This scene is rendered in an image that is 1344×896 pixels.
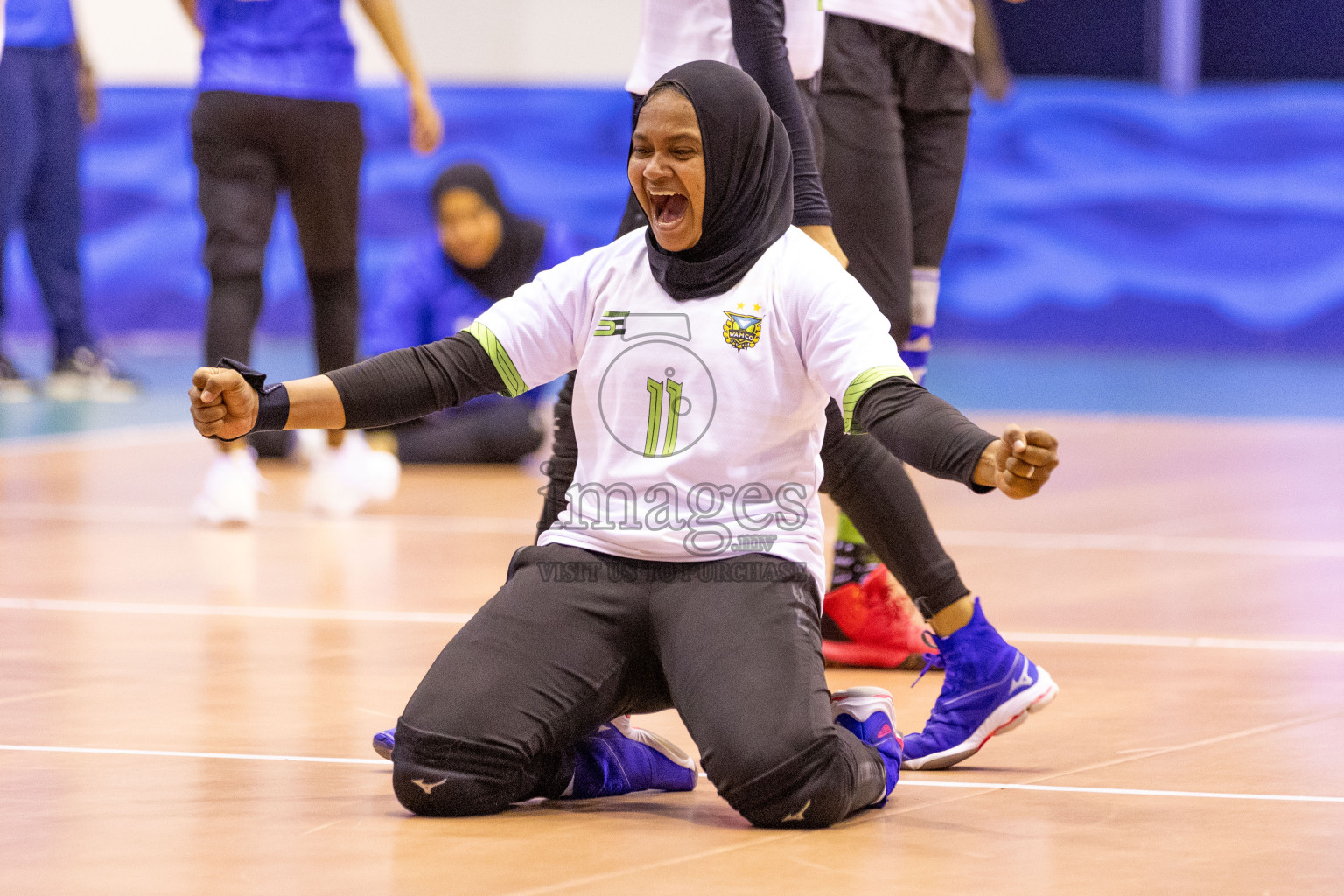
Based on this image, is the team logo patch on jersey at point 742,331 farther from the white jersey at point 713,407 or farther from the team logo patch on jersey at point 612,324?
the team logo patch on jersey at point 612,324

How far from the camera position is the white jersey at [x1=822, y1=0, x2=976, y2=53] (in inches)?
144

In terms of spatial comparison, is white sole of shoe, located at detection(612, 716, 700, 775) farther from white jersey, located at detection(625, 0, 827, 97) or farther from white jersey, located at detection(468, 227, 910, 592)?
white jersey, located at detection(625, 0, 827, 97)

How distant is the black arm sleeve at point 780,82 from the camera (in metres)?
2.98

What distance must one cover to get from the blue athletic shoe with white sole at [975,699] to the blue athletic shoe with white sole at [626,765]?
0.38 m

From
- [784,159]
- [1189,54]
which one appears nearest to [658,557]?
[784,159]

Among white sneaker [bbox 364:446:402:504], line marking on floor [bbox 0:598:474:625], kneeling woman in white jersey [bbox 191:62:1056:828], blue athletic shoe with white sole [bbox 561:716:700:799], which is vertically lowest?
line marking on floor [bbox 0:598:474:625]

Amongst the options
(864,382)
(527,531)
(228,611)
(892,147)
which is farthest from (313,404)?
(527,531)

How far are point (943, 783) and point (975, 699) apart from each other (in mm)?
148

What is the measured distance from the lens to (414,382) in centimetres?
267

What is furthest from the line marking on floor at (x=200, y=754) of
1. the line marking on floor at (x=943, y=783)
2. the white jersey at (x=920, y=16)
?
the white jersey at (x=920, y=16)

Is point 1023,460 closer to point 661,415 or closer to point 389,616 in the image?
point 661,415

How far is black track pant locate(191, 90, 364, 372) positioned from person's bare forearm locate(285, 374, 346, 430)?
2701mm

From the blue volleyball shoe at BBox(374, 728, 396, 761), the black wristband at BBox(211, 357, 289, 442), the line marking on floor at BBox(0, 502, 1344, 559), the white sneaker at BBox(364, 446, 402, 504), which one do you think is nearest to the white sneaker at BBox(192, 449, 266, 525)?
the line marking on floor at BBox(0, 502, 1344, 559)

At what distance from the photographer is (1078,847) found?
2330 millimetres
